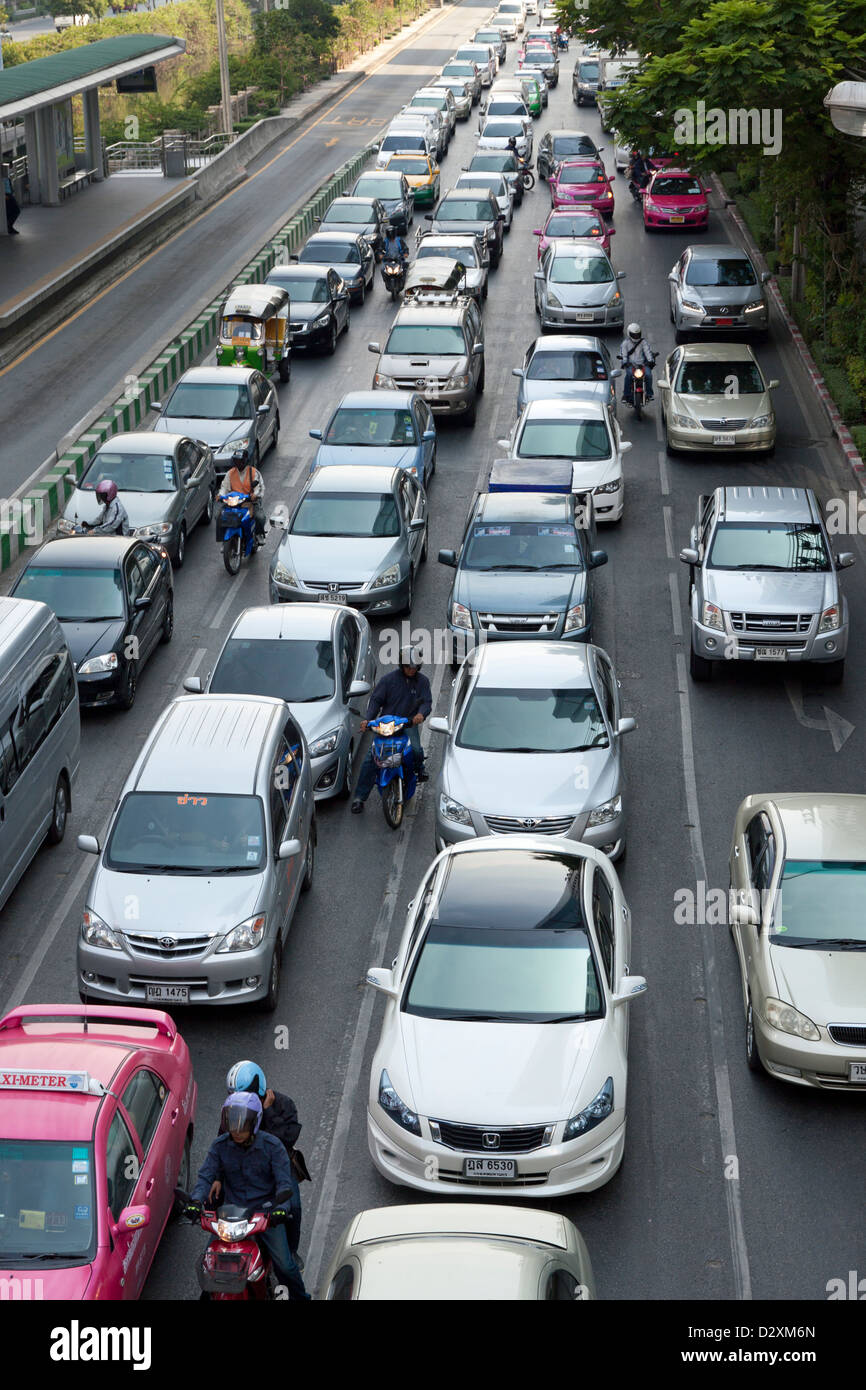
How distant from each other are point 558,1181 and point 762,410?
18193mm

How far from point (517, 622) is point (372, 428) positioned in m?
7.65

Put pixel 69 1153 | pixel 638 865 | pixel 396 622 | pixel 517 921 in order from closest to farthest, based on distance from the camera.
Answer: pixel 69 1153, pixel 517 921, pixel 638 865, pixel 396 622

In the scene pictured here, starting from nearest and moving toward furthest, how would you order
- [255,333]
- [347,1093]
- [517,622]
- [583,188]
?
[347,1093], [517,622], [255,333], [583,188]

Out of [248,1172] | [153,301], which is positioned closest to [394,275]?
[153,301]

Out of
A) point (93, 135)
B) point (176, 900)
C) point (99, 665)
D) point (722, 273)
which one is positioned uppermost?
point (93, 135)

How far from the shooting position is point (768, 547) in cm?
1948

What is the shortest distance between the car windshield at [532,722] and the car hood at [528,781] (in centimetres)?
10

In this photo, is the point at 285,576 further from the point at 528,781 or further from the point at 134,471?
the point at 528,781

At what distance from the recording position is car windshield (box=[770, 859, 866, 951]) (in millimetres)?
11875

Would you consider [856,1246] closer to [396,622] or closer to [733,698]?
[733,698]

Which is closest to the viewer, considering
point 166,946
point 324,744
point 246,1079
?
point 246,1079
